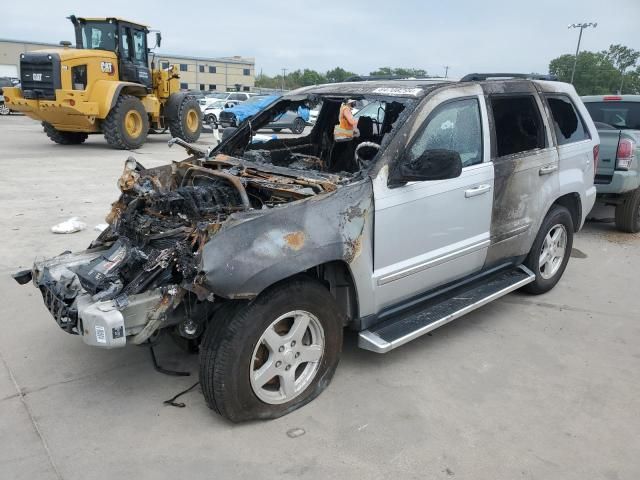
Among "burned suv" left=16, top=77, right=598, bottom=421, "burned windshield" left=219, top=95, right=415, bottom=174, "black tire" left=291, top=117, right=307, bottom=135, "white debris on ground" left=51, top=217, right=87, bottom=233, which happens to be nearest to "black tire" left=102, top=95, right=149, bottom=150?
"white debris on ground" left=51, top=217, right=87, bottom=233

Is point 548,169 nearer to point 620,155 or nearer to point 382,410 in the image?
point 382,410

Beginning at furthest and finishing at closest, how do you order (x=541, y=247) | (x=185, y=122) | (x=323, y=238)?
(x=185, y=122)
(x=541, y=247)
(x=323, y=238)

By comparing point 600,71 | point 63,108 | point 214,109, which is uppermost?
point 600,71

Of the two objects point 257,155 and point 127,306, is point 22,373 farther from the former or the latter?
point 257,155

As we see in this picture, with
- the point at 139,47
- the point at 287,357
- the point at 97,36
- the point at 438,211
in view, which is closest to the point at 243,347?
the point at 287,357

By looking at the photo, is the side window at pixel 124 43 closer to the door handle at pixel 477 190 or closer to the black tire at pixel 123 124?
the black tire at pixel 123 124

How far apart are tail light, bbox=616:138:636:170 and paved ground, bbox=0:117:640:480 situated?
255cm

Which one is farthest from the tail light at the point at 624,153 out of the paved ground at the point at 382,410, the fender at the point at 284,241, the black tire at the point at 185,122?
the black tire at the point at 185,122

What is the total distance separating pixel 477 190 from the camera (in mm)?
3795

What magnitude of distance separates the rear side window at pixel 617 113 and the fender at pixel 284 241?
19.8ft

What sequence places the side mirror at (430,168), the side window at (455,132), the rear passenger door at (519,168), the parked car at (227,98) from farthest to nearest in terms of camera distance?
the parked car at (227,98)
the rear passenger door at (519,168)
the side window at (455,132)
the side mirror at (430,168)

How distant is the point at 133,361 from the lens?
3643 mm

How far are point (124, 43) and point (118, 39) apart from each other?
20 centimetres

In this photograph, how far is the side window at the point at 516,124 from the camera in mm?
4102
